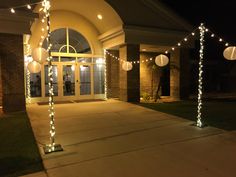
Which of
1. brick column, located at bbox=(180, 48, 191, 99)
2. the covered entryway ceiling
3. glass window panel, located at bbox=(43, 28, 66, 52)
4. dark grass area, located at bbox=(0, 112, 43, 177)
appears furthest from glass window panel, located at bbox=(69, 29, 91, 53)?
dark grass area, located at bbox=(0, 112, 43, 177)

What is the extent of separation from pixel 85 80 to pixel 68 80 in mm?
1097

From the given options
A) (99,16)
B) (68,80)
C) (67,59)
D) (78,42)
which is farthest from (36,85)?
(99,16)

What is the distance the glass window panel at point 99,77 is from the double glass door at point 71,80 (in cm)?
37

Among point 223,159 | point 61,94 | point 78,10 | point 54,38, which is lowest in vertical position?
point 223,159

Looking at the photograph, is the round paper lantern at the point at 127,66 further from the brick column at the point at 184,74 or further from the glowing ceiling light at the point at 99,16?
the brick column at the point at 184,74

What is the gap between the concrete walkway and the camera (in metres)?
3.91

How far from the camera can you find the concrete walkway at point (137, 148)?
3908mm

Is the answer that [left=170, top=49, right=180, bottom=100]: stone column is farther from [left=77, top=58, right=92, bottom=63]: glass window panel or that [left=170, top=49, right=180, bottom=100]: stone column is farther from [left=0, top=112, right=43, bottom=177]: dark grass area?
[left=0, top=112, right=43, bottom=177]: dark grass area

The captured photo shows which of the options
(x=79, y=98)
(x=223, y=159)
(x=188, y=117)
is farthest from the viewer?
(x=79, y=98)

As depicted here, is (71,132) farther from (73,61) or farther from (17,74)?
(73,61)

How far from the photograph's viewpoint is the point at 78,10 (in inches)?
507

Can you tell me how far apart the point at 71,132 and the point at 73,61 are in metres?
7.91

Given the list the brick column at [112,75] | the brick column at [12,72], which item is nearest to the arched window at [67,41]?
the brick column at [112,75]

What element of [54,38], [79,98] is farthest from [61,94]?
[54,38]
